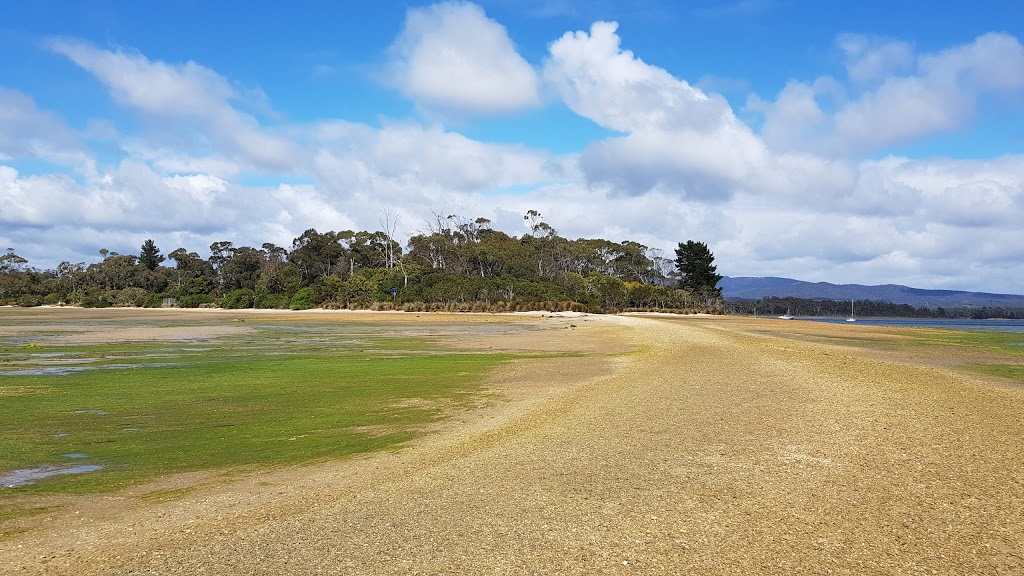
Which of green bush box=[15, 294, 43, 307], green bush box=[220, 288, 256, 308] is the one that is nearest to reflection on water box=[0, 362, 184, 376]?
green bush box=[220, 288, 256, 308]

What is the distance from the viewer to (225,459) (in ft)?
29.5

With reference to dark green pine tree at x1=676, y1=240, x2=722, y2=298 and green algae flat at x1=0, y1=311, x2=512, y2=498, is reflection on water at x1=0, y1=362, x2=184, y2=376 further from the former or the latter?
dark green pine tree at x1=676, y1=240, x2=722, y2=298

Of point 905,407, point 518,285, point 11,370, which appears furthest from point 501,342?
point 518,285

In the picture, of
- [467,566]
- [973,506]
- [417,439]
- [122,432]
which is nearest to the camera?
[467,566]

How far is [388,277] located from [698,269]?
2016 inches

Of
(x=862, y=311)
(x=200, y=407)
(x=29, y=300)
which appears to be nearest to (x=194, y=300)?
(x=29, y=300)

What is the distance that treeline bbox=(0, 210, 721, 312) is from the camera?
9175 centimetres

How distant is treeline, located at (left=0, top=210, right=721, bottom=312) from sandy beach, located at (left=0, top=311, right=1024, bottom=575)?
3043 inches

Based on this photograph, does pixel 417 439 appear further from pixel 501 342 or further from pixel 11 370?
pixel 501 342

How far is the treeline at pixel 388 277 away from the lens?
91.8m

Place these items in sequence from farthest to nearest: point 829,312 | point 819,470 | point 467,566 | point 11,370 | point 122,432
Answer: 1. point 829,312
2. point 11,370
3. point 122,432
4. point 819,470
5. point 467,566

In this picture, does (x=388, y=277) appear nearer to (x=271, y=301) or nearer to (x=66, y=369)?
(x=271, y=301)

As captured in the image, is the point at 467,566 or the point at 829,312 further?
the point at 829,312

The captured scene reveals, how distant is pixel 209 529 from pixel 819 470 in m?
6.70
